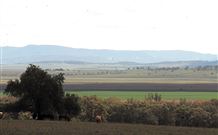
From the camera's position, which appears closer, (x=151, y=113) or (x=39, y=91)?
(x=39, y=91)

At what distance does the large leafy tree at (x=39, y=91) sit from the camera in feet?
260

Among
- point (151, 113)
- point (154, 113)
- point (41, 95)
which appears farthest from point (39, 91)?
point (154, 113)

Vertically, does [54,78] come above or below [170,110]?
above

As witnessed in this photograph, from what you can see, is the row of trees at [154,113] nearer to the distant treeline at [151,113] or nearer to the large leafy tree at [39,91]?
the distant treeline at [151,113]

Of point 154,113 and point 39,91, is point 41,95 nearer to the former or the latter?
point 39,91

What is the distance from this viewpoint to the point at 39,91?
259 ft

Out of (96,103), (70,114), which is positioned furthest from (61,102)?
(96,103)

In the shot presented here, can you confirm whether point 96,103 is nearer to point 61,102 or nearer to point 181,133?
point 61,102

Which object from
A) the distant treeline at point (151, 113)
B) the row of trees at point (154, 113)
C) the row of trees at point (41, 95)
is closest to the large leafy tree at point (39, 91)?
the row of trees at point (41, 95)

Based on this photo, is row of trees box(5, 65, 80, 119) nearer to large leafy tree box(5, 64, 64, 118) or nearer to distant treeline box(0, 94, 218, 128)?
large leafy tree box(5, 64, 64, 118)

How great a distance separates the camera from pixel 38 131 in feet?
158

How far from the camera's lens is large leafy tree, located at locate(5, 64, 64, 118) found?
260 ft

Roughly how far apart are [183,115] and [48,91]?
34.4 meters

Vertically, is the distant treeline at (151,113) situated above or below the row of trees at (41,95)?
below
